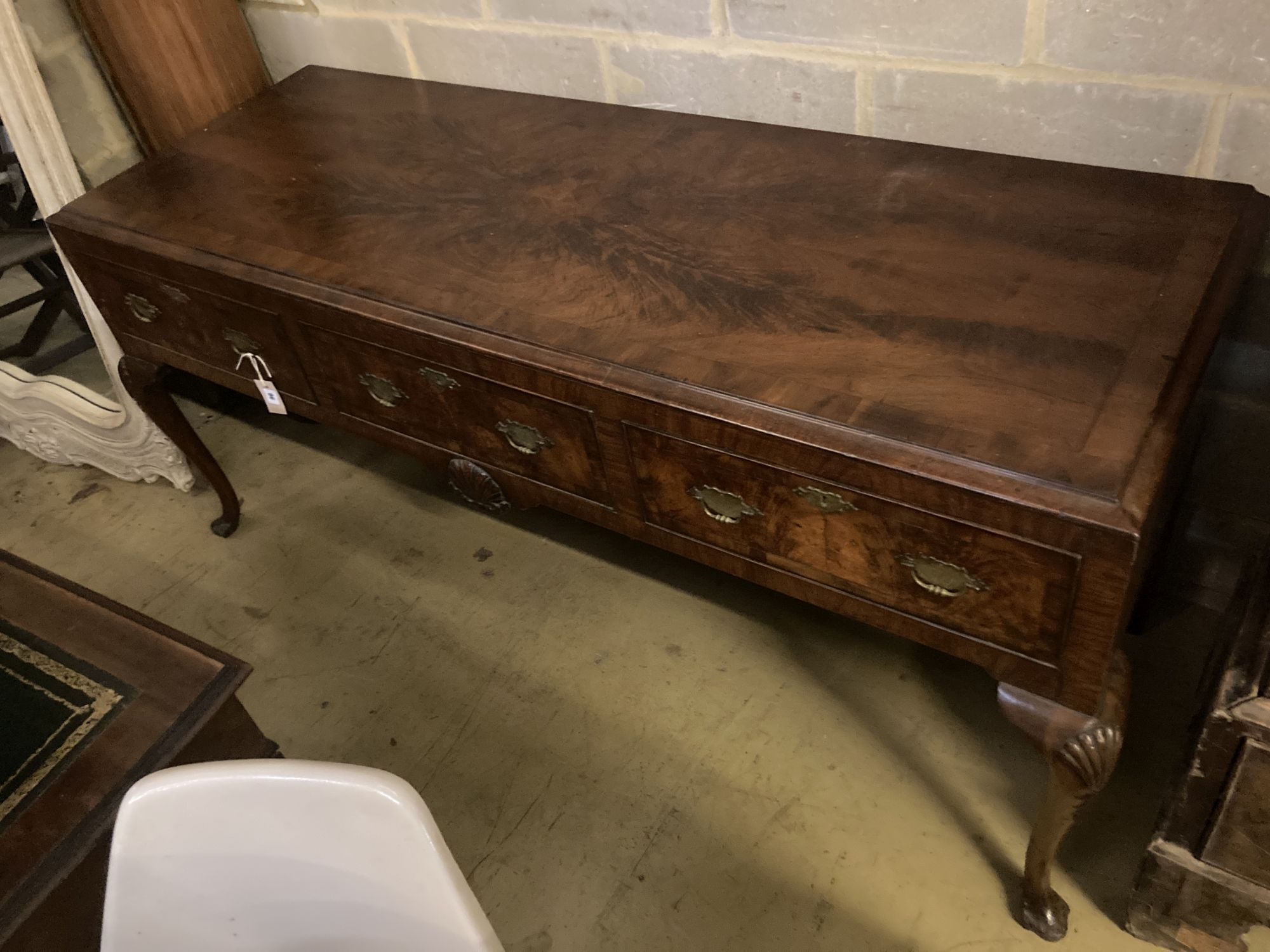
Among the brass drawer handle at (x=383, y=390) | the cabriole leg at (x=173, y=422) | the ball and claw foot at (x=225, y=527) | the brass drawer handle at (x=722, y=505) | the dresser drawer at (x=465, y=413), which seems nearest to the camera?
the brass drawer handle at (x=722, y=505)

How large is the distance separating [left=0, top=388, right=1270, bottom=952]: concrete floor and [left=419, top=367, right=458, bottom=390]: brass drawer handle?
654mm

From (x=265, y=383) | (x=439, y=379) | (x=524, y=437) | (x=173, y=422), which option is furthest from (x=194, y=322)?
(x=524, y=437)

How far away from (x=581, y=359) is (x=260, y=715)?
1043mm

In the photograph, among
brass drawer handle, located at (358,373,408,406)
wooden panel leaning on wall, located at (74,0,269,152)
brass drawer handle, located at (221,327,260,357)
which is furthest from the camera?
wooden panel leaning on wall, located at (74,0,269,152)

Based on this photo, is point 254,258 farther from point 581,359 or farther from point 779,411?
point 779,411

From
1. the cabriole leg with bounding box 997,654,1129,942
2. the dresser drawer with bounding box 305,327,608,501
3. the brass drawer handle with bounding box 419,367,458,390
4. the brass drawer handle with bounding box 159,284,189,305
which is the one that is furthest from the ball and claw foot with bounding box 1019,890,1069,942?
the brass drawer handle with bounding box 159,284,189,305

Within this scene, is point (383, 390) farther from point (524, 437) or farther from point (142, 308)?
point (142, 308)

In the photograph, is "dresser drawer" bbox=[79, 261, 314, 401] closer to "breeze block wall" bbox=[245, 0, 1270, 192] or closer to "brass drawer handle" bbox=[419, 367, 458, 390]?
"brass drawer handle" bbox=[419, 367, 458, 390]

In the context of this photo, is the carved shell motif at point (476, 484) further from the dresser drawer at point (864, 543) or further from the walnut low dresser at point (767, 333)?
the dresser drawer at point (864, 543)

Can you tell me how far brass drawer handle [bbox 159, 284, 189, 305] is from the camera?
1512 millimetres

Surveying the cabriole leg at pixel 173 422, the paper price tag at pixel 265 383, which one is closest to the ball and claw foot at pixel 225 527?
the cabriole leg at pixel 173 422

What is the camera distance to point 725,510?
112 centimetres

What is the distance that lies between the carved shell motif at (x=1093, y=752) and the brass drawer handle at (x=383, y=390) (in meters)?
0.94

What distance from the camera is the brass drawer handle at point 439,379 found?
4.13 feet
